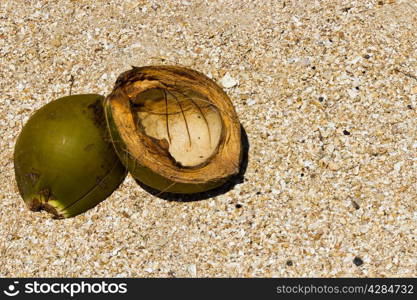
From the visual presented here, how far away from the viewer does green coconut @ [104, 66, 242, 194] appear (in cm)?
236

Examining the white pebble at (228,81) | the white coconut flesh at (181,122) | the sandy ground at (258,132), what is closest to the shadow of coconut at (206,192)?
the sandy ground at (258,132)

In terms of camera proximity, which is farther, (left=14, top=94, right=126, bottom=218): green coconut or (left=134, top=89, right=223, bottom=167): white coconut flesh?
(left=134, top=89, right=223, bottom=167): white coconut flesh

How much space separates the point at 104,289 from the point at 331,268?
1.05 meters

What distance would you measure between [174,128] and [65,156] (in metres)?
0.58

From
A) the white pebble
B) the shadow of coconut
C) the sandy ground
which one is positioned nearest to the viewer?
the sandy ground

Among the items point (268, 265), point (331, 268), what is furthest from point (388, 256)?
point (268, 265)

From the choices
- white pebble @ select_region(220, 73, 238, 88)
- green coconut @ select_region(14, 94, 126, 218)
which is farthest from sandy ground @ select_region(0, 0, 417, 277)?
green coconut @ select_region(14, 94, 126, 218)

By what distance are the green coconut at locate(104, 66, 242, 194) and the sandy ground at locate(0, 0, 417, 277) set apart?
0.89 ft

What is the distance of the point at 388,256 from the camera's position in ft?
8.23

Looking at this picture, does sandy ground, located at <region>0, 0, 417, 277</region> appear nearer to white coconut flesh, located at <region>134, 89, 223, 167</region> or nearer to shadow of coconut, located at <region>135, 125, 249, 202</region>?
shadow of coconut, located at <region>135, 125, 249, 202</region>

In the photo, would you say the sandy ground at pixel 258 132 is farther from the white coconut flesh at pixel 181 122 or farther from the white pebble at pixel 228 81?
the white coconut flesh at pixel 181 122

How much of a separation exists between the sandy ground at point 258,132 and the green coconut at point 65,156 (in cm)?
21

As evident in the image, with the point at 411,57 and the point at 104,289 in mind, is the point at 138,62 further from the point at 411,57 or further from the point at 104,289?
the point at 411,57

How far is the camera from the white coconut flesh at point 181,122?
2646mm
